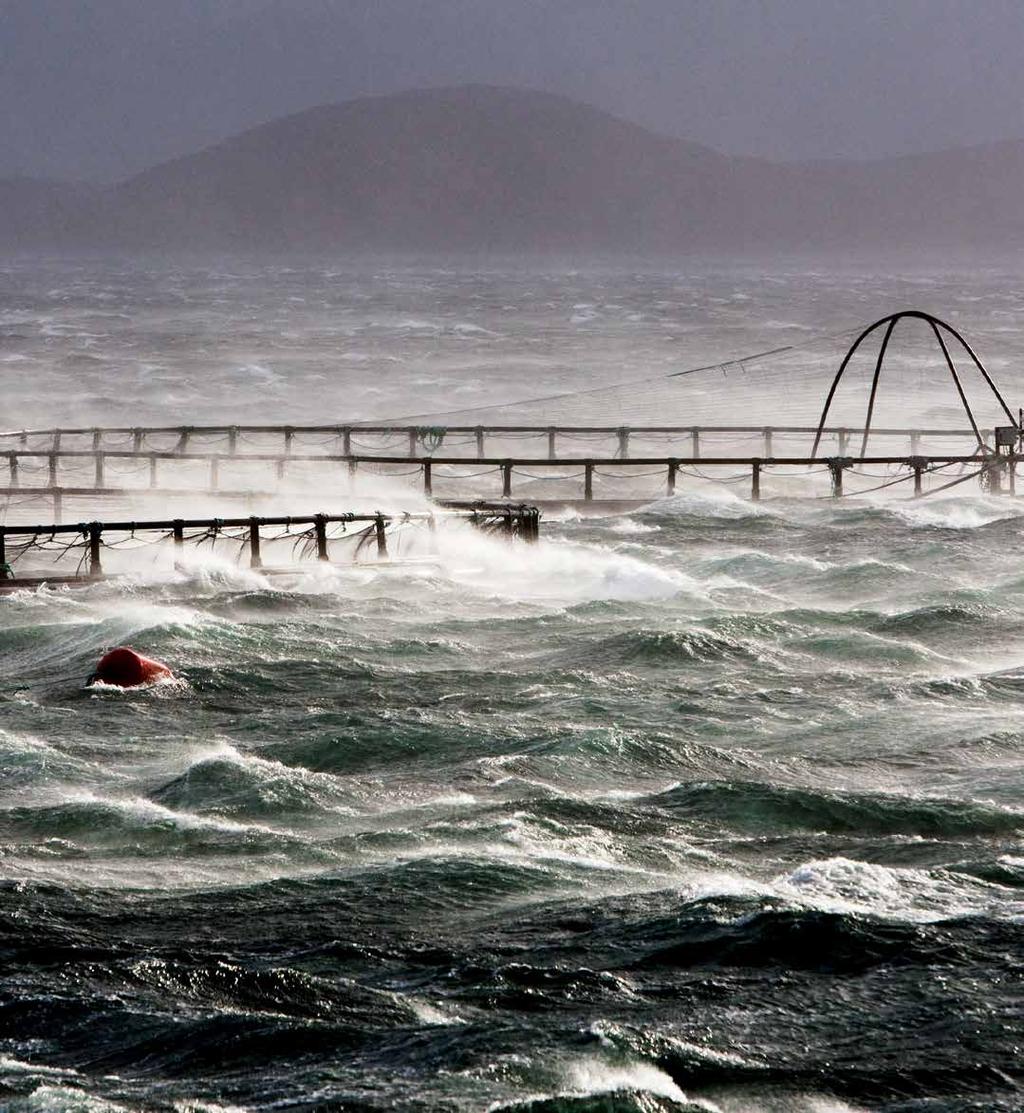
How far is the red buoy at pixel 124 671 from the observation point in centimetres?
2273

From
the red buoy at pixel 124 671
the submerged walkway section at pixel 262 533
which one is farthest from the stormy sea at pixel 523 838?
the submerged walkway section at pixel 262 533

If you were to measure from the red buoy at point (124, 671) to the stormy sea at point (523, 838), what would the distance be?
1.11 ft

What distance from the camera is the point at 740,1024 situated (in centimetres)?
1225

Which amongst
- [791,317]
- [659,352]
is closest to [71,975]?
[659,352]

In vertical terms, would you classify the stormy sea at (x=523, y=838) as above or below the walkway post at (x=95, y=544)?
below

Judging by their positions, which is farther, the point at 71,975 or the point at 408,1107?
the point at 71,975

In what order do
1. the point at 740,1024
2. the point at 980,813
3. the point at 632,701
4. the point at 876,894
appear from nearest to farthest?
the point at 740,1024
the point at 876,894
the point at 980,813
the point at 632,701

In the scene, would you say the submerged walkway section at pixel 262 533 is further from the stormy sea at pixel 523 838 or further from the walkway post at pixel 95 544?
the stormy sea at pixel 523 838

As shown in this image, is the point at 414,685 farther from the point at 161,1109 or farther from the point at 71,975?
the point at 161,1109

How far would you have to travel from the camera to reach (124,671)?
22.8m

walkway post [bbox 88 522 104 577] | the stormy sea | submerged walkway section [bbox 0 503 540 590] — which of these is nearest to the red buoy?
the stormy sea

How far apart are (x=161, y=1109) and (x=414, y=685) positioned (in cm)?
1230

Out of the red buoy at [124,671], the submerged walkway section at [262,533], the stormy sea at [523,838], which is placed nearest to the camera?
the stormy sea at [523,838]

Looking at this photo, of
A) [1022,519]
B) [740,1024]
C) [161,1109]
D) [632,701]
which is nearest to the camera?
[161,1109]
